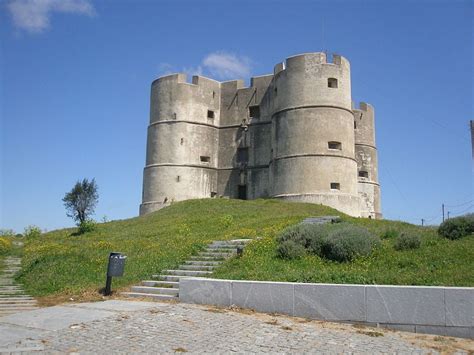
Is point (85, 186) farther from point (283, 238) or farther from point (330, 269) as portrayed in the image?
point (330, 269)

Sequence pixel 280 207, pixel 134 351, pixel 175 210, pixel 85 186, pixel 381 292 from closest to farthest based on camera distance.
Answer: pixel 134 351, pixel 381 292, pixel 280 207, pixel 175 210, pixel 85 186

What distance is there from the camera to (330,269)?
1067cm

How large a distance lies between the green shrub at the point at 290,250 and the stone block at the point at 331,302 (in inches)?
136

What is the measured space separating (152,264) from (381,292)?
299 inches

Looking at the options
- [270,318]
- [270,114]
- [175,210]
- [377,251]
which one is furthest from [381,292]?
[270,114]

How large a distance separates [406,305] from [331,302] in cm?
128

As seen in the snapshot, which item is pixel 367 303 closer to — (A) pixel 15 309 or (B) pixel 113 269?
(B) pixel 113 269

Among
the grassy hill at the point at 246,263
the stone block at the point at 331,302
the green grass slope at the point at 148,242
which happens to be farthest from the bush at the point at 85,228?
the stone block at the point at 331,302

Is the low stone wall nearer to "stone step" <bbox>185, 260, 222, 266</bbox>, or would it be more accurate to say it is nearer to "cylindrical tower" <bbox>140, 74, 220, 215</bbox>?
"stone step" <bbox>185, 260, 222, 266</bbox>

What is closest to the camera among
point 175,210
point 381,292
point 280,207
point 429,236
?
point 381,292

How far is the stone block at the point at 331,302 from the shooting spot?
8164 millimetres

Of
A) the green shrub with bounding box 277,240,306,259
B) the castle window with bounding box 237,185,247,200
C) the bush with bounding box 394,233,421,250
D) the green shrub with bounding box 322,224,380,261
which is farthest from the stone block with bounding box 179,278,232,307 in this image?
the castle window with bounding box 237,185,247,200

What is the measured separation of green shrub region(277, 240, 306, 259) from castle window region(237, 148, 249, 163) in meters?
24.8

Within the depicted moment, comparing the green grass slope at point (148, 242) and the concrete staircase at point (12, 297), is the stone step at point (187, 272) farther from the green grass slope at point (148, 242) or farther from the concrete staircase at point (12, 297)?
the concrete staircase at point (12, 297)
